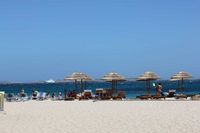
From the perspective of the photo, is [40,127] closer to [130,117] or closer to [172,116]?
[130,117]

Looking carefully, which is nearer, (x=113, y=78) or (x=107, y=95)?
(x=107, y=95)

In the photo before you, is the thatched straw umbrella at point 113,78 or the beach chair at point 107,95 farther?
the thatched straw umbrella at point 113,78

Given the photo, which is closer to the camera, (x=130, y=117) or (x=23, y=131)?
(x=23, y=131)

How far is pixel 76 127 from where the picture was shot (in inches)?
477

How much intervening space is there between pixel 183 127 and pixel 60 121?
3.85 meters

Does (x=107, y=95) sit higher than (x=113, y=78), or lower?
lower

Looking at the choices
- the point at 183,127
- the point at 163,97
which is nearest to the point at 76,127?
the point at 183,127

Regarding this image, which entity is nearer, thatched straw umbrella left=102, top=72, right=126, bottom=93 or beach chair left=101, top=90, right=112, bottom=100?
beach chair left=101, top=90, right=112, bottom=100

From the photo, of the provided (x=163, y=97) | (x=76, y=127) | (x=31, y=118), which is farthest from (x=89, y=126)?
(x=163, y=97)

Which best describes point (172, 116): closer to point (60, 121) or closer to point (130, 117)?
point (130, 117)

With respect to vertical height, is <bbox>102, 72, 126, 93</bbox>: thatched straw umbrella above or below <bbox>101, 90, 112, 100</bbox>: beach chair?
above

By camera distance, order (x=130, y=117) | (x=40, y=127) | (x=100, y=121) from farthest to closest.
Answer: (x=130, y=117) < (x=100, y=121) < (x=40, y=127)

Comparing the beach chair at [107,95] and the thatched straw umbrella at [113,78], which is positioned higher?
the thatched straw umbrella at [113,78]

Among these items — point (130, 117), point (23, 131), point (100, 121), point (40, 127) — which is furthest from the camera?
point (130, 117)
